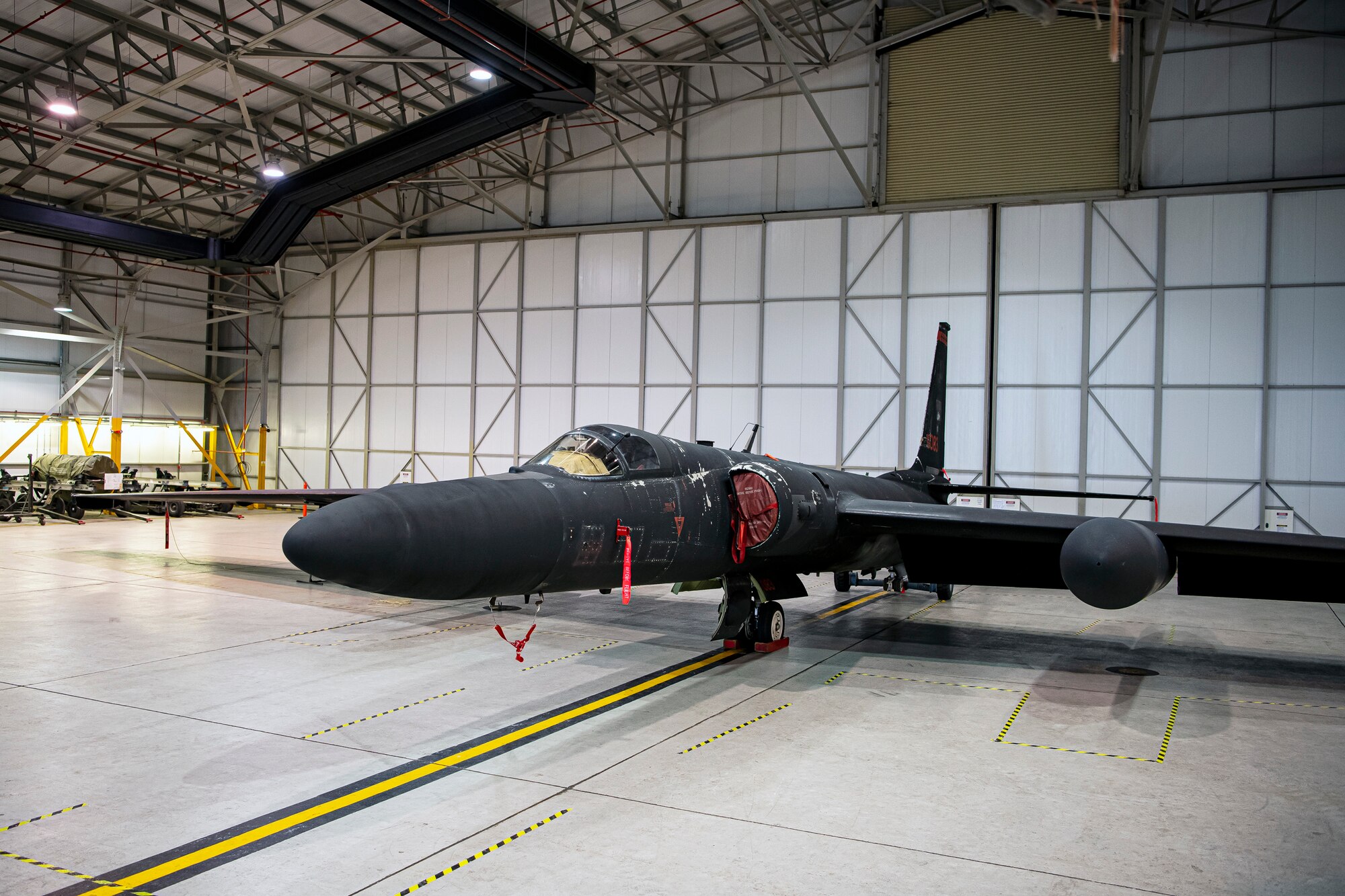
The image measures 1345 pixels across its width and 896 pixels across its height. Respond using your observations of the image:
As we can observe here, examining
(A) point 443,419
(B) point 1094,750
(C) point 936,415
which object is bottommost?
(B) point 1094,750

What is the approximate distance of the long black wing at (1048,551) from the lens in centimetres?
894

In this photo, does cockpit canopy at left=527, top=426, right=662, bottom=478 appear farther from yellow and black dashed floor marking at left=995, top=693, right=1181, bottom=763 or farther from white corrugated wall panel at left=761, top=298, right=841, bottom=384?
white corrugated wall panel at left=761, top=298, right=841, bottom=384

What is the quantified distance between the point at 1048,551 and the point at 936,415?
5.25m

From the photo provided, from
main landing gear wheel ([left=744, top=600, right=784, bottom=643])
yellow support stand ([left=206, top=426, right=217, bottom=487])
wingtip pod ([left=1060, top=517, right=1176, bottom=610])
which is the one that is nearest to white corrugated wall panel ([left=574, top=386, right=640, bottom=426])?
yellow support stand ([left=206, top=426, right=217, bottom=487])

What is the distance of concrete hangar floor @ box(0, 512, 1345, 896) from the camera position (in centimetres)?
475

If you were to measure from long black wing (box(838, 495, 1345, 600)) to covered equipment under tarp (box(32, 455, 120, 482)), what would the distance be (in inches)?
A: 948

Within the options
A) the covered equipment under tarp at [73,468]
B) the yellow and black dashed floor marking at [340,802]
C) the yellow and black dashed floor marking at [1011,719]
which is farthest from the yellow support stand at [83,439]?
the yellow and black dashed floor marking at [1011,719]

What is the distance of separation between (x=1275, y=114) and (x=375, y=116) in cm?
2292

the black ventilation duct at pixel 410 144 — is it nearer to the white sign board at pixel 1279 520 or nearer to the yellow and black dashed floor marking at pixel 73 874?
the yellow and black dashed floor marking at pixel 73 874

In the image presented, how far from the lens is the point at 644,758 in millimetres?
6586

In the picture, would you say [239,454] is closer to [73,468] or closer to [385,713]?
[73,468]

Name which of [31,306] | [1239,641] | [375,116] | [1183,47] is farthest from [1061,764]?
[31,306]

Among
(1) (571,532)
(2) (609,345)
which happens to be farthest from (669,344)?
(1) (571,532)

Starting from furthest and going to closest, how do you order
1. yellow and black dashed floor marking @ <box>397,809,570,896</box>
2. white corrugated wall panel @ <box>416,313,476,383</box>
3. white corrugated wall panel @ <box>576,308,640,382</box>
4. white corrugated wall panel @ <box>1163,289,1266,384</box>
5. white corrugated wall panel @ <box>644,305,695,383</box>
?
white corrugated wall panel @ <box>416,313,476,383</box>, white corrugated wall panel @ <box>576,308,640,382</box>, white corrugated wall panel @ <box>644,305,695,383</box>, white corrugated wall panel @ <box>1163,289,1266,384</box>, yellow and black dashed floor marking @ <box>397,809,570,896</box>
